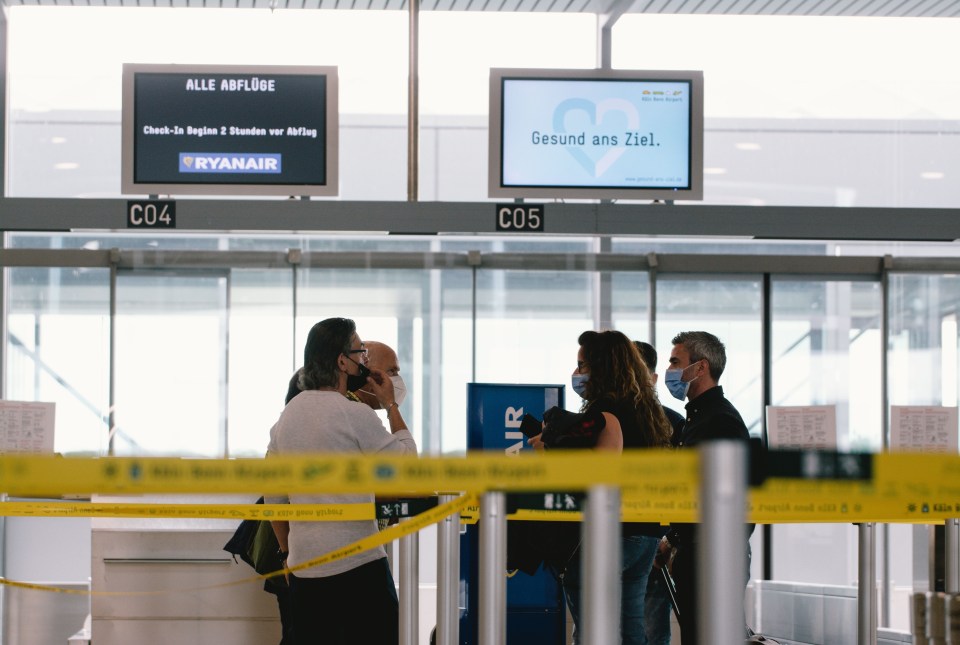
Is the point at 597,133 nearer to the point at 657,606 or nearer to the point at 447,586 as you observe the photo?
the point at 657,606

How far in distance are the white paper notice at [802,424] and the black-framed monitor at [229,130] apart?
299 cm

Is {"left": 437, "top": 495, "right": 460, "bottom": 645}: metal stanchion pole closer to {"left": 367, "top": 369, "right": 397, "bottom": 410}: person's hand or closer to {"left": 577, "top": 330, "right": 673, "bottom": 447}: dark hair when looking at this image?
{"left": 367, "top": 369, "right": 397, "bottom": 410}: person's hand

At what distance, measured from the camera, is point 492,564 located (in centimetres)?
335

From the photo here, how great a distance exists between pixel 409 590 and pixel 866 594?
2.09 metres

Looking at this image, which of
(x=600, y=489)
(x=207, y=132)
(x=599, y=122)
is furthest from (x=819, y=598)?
(x=600, y=489)

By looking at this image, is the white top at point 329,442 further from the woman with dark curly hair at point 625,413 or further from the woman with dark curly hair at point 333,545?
the woman with dark curly hair at point 625,413

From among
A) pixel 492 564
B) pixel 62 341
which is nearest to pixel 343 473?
pixel 492 564

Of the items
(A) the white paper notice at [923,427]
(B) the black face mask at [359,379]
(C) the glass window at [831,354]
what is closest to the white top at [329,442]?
(B) the black face mask at [359,379]

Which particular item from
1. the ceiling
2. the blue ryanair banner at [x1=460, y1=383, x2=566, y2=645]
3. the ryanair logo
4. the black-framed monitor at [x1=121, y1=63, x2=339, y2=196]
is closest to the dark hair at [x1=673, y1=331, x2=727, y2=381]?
the blue ryanair banner at [x1=460, y1=383, x2=566, y2=645]

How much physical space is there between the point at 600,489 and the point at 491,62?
7.31 m

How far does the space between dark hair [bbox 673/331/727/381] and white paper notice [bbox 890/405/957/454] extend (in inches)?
116

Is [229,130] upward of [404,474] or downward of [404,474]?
upward

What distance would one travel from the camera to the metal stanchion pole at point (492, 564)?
3332 mm

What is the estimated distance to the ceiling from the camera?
29.1 ft
